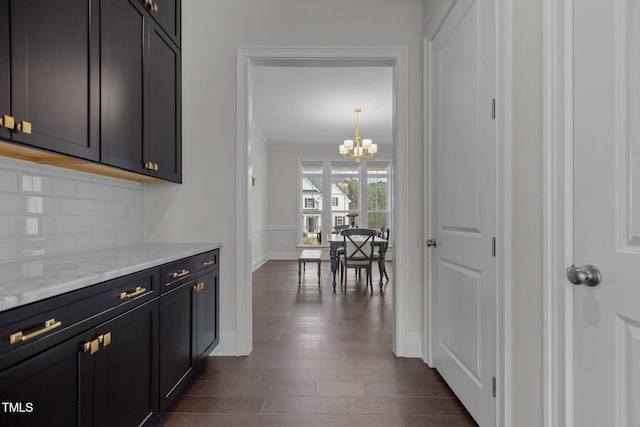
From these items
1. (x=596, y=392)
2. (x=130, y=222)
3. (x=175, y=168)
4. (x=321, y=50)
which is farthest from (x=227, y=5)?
(x=596, y=392)

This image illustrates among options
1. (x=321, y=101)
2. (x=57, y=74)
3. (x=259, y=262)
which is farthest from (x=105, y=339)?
(x=259, y=262)

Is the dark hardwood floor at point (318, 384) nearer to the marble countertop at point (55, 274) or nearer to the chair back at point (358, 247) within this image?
the marble countertop at point (55, 274)

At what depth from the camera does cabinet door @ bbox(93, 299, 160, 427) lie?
127 centimetres

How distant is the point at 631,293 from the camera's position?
0.95 metres

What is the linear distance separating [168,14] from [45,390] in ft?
7.93

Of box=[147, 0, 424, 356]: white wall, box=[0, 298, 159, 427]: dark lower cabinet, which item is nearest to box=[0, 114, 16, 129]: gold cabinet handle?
box=[0, 298, 159, 427]: dark lower cabinet

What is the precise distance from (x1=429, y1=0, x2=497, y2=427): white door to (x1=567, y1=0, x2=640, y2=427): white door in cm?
49

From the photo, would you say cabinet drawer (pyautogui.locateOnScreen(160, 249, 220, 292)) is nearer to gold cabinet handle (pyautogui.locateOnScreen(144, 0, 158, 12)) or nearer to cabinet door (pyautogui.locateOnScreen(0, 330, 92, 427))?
cabinet door (pyautogui.locateOnScreen(0, 330, 92, 427))

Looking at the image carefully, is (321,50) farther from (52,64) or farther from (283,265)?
(283,265)

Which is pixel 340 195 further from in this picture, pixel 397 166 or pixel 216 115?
pixel 216 115

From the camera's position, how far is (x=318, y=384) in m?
2.21

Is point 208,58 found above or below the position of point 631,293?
above

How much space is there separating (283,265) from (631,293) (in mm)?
6951

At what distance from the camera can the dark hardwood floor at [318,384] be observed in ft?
6.10
